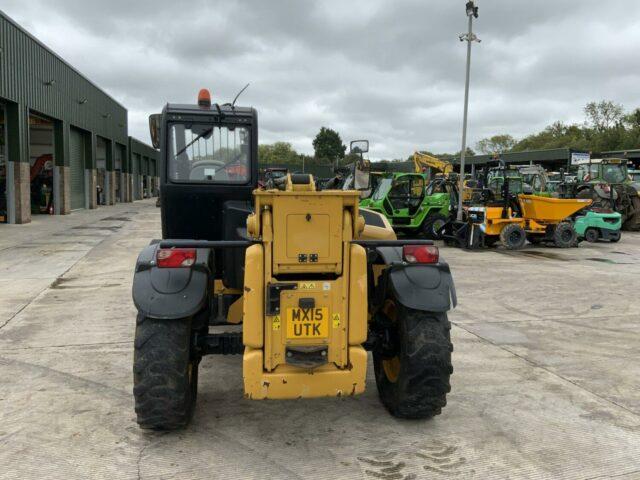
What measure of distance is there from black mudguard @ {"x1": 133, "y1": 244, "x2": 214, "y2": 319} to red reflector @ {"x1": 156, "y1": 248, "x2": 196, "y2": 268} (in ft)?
0.18

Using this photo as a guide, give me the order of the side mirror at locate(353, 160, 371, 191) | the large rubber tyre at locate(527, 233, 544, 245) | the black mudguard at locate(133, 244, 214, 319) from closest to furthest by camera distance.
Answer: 1. the black mudguard at locate(133, 244, 214, 319)
2. the side mirror at locate(353, 160, 371, 191)
3. the large rubber tyre at locate(527, 233, 544, 245)

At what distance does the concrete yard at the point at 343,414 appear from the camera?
3.16 metres

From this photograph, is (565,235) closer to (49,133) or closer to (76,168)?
(76,168)

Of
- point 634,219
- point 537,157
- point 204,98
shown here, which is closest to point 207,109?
point 204,98

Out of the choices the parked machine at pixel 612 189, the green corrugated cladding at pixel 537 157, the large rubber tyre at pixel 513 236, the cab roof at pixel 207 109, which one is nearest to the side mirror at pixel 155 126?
the cab roof at pixel 207 109

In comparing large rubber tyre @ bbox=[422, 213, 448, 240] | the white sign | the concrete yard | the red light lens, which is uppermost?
the white sign

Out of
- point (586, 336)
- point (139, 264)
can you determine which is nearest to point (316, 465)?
point (139, 264)

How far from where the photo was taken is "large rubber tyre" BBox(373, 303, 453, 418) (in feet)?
11.2

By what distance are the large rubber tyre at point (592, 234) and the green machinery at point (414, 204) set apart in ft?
13.3

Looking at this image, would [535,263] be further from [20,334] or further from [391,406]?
[20,334]

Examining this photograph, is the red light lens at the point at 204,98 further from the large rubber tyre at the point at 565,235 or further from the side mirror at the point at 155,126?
the large rubber tyre at the point at 565,235

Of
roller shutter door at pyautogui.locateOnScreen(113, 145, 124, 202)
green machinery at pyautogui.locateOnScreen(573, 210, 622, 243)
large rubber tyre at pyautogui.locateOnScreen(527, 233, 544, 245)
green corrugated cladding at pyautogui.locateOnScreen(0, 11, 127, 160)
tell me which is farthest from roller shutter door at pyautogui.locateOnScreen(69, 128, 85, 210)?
green machinery at pyautogui.locateOnScreen(573, 210, 622, 243)

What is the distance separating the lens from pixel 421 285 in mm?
3475

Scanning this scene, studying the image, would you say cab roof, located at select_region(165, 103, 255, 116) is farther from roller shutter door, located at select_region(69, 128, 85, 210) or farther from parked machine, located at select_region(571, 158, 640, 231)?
roller shutter door, located at select_region(69, 128, 85, 210)
